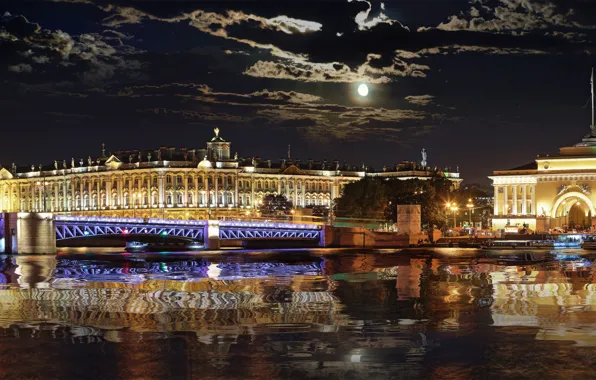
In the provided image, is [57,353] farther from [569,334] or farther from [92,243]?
[92,243]

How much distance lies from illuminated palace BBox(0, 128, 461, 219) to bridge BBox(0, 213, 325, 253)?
64.9m

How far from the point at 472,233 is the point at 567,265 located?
4862 cm

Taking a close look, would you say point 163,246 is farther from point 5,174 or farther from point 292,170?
point 5,174

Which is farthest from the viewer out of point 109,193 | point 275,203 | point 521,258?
point 109,193

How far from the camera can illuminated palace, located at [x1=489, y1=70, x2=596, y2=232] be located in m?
110

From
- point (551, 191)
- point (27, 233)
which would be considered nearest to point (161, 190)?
point (551, 191)

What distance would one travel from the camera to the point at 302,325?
30.5m

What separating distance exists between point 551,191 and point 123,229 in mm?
49515

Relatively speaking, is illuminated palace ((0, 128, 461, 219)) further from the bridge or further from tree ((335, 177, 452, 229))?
the bridge

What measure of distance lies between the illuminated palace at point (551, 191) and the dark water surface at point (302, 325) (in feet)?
191

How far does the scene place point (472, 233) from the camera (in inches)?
4200

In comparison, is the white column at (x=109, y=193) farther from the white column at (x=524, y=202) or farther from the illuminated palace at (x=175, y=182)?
the white column at (x=524, y=202)

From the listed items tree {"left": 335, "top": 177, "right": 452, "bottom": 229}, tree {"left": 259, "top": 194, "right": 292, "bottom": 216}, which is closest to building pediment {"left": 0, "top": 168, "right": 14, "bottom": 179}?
tree {"left": 259, "top": 194, "right": 292, "bottom": 216}

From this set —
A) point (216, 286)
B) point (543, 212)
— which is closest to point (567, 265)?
point (216, 286)
